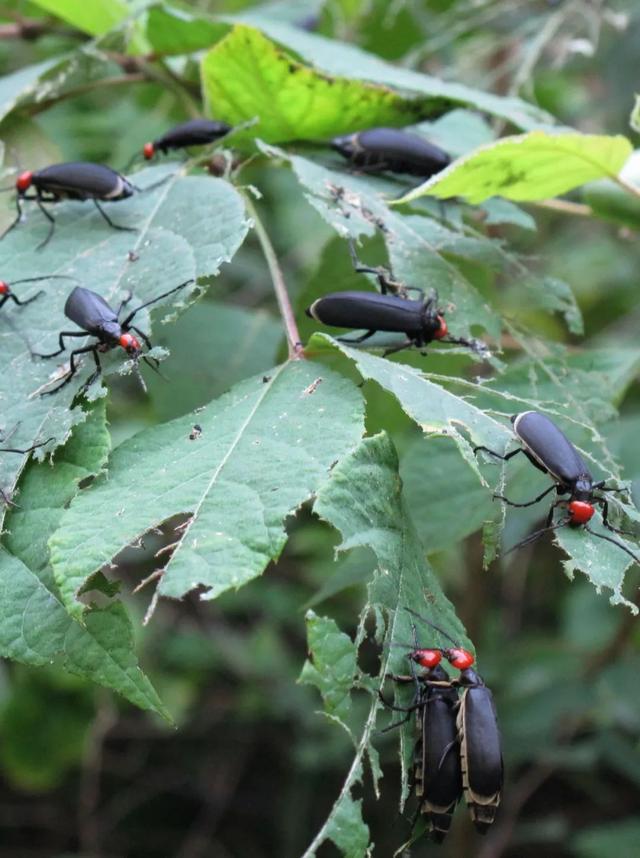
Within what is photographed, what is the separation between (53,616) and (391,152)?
1396 millimetres

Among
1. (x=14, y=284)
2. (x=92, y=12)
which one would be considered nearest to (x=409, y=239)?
(x=14, y=284)

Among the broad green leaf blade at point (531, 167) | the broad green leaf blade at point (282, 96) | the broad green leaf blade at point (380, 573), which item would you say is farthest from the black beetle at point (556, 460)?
the broad green leaf blade at point (282, 96)

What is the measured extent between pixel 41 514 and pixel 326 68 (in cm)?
142

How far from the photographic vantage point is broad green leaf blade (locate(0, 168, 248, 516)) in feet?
5.14

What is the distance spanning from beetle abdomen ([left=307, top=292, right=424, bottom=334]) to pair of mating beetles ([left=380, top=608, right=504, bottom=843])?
2.17 feet

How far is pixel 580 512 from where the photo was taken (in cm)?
151

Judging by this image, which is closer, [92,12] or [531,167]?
[531,167]

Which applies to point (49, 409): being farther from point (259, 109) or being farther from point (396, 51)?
point (396, 51)

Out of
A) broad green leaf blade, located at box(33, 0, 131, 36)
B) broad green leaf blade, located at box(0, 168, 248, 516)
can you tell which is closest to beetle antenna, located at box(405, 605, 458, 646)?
→ broad green leaf blade, located at box(0, 168, 248, 516)

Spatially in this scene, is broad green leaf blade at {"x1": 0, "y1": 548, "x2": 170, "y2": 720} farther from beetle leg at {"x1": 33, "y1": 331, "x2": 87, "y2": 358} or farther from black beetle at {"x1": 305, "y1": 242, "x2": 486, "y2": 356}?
black beetle at {"x1": 305, "y1": 242, "x2": 486, "y2": 356}

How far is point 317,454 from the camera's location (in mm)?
1381

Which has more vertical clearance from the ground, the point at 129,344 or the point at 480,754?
the point at 129,344

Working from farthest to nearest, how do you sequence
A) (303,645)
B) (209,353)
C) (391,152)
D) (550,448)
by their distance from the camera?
(303,645) → (209,353) → (391,152) → (550,448)

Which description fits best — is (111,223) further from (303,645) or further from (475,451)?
(303,645)
